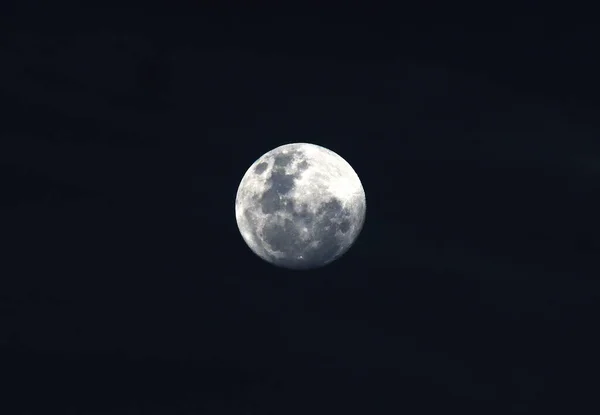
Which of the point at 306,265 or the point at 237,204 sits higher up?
the point at 237,204

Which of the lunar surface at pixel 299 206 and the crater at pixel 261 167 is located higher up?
the crater at pixel 261 167

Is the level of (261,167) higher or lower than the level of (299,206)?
higher

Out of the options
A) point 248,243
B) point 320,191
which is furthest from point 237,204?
point 320,191

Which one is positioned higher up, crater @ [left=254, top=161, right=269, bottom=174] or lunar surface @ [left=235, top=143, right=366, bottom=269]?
crater @ [left=254, top=161, right=269, bottom=174]

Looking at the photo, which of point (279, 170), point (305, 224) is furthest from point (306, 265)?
point (279, 170)

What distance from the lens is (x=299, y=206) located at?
68.5ft

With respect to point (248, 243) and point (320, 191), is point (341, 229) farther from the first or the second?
point (248, 243)

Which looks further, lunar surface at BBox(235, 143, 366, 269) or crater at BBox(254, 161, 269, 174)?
crater at BBox(254, 161, 269, 174)

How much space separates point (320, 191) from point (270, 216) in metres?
1.40

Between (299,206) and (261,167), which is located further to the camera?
(261,167)

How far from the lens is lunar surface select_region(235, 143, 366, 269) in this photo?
68.7 feet

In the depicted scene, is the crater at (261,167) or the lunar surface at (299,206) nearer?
the lunar surface at (299,206)

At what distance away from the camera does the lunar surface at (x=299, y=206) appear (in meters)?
21.0

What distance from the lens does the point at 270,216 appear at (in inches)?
827
